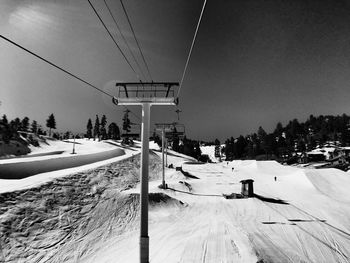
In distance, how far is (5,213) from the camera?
11.5m

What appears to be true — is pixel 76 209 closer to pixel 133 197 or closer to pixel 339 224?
pixel 133 197

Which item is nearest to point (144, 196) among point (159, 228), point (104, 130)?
point (159, 228)

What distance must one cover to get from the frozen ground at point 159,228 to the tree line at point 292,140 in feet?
332

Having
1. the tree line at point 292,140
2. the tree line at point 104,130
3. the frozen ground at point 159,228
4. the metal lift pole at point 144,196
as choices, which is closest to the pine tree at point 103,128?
the tree line at point 104,130

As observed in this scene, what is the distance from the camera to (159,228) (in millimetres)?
14234

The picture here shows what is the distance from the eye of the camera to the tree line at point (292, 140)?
11388 cm

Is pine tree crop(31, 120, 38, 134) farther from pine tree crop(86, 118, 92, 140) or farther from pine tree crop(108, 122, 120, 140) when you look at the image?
pine tree crop(108, 122, 120, 140)

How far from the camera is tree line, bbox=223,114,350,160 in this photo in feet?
374

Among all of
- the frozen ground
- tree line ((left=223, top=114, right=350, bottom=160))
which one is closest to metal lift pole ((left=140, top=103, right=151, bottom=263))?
the frozen ground

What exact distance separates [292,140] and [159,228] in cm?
→ 13512

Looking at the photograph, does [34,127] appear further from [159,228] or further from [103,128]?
[159,228]

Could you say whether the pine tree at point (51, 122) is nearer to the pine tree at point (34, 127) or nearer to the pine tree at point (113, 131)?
the pine tree at point (34, 127)

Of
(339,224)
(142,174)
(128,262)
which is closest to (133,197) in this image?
(128,262)

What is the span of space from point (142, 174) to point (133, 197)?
10.3m
